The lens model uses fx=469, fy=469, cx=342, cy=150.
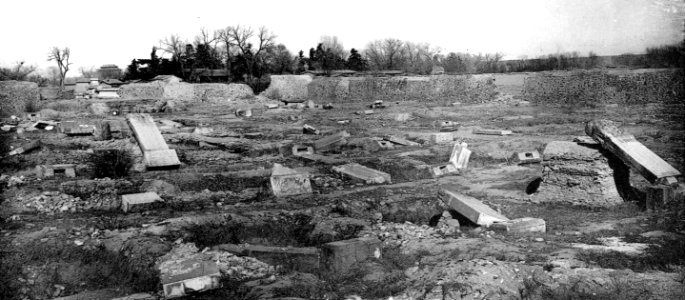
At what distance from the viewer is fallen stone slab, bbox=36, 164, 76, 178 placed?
9.47 m

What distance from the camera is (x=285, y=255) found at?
523 cm

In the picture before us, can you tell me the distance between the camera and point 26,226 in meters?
6.40

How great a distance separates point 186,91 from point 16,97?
12.4 meters

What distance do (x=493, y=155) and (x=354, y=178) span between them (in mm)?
4214

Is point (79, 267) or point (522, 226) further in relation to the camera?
point (522, 226)

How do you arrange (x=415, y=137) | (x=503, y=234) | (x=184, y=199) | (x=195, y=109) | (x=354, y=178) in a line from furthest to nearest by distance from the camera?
(x=195, y=109), (x=415, y=137), (x=354, y=178), (x=184, y=199), (x=503, y=234)

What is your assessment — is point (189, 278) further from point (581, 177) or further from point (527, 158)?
point (527, 158)

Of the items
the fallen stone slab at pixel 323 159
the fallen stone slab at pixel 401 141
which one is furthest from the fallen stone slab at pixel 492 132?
the fallen stone slab at pixel 323 159

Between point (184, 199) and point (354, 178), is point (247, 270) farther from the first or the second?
point (354, 178)

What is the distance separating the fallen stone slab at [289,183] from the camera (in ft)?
27.3

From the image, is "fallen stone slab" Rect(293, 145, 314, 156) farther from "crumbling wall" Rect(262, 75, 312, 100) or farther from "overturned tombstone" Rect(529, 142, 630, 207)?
"crumbling wall" Rect(262, 75, 312, 100)

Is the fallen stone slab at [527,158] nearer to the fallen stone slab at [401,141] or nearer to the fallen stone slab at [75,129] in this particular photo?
the fallen stone slab at [401,141]

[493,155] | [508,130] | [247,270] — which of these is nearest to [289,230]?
[247,270]

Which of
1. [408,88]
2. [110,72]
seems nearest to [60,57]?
[110,72]
